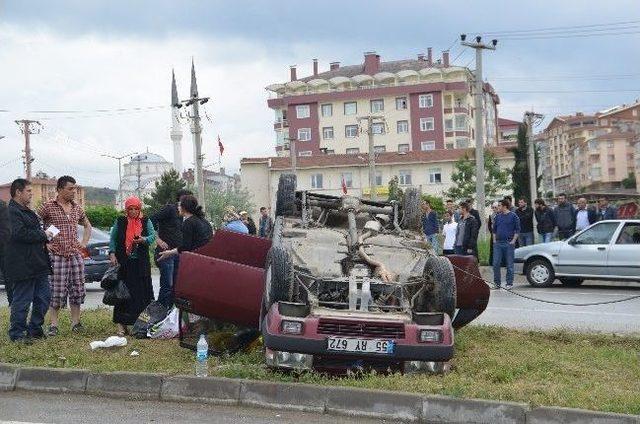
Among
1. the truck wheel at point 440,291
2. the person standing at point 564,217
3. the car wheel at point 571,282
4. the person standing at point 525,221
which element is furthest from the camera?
the person standing at point 564,217

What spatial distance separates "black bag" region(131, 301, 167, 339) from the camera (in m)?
10.4

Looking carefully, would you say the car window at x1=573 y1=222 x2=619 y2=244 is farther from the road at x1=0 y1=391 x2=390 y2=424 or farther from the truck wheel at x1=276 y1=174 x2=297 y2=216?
the road at x1=0 y1=391 x2=390 y2=424

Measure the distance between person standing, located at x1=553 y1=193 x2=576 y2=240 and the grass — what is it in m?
11.8

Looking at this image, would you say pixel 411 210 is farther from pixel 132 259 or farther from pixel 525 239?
pixel 525 239

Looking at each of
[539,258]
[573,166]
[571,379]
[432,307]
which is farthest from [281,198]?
[573,166]

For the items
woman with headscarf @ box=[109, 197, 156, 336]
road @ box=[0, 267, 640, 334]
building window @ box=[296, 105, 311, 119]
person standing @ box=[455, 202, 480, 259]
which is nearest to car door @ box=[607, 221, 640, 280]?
road @ box=[0, 267, 640, 334]

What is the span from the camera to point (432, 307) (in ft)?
27.9

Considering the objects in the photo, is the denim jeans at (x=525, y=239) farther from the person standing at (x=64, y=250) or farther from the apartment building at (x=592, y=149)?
the apartment building at (x=592, y=149)

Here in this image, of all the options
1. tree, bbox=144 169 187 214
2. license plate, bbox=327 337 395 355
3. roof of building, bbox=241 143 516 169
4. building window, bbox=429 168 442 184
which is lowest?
license plate, bbox=327 337 395 355

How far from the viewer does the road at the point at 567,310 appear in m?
12.3

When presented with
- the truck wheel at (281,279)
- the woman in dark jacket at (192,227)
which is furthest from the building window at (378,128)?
the truck wheel at (281,279)

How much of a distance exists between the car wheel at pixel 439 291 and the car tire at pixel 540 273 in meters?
10.8

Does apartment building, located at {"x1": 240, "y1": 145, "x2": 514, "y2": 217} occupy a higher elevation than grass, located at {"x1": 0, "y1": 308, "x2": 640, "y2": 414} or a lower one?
higher

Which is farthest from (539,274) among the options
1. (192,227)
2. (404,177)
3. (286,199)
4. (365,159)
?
(404,177)
